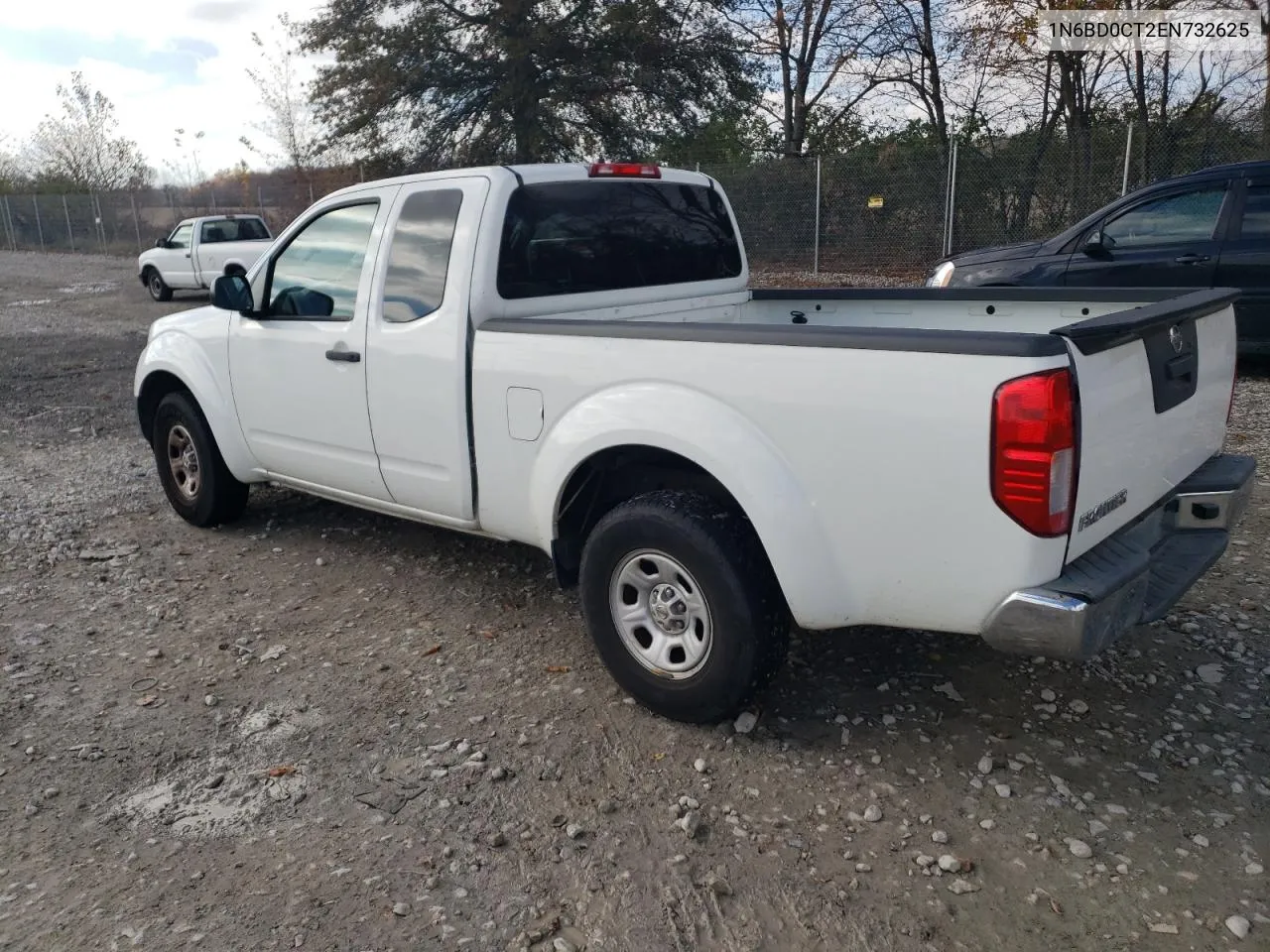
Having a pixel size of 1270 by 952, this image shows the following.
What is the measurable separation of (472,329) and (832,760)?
6.82 ft

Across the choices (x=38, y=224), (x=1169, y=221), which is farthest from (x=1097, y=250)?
(x=38, y=224)

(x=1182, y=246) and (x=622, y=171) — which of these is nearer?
(x=622, y=171)

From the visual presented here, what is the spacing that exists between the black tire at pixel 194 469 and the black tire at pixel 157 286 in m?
15.9

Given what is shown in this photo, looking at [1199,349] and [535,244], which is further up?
[535,244]

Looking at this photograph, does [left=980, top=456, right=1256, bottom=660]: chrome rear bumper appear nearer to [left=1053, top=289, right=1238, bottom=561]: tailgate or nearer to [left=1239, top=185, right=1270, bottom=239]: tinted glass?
[left=1053, top=289, right=1238, bottom=561]: tailgate

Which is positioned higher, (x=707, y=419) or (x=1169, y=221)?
(x=1169, y=221)

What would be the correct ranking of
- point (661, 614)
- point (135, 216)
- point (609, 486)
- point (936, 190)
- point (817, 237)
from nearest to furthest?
point (661, 614), point (609, 486), point (936, 190), point (817, 237), point (135, 216)

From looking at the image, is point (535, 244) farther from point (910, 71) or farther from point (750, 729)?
point (910, 71)

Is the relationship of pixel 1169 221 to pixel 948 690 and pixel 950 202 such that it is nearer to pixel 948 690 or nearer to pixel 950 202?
pixel 948 690

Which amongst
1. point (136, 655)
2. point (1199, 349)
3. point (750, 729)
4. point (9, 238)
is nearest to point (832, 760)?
point (750, 729)

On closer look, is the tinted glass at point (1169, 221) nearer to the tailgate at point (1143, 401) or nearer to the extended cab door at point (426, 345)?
the tailgate at point (1143, 401)

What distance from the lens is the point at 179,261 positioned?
1978cm

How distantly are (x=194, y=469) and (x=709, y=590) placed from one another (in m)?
3.71

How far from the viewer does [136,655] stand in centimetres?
430
